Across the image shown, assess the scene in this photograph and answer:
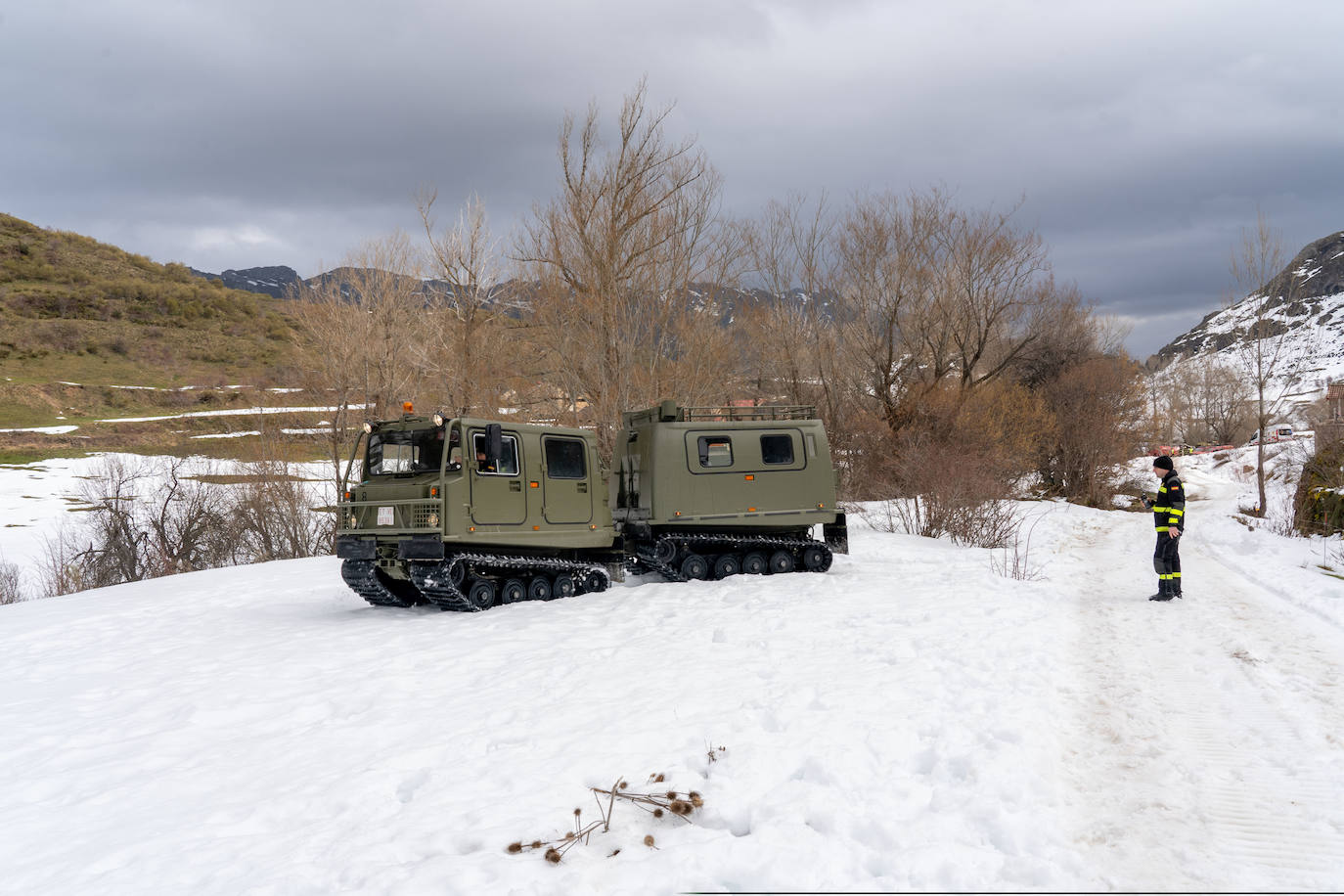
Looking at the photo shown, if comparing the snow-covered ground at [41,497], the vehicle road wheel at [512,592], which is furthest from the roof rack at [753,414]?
the snow-covered ground at [41,497]

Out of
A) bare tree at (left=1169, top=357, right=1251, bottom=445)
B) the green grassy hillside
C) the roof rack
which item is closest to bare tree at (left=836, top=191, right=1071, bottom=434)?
the roof rack

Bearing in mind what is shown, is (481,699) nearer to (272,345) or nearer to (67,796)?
(67,796)

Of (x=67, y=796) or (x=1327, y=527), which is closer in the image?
(x=67, y=796)

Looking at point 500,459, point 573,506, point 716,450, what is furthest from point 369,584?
point 716,450

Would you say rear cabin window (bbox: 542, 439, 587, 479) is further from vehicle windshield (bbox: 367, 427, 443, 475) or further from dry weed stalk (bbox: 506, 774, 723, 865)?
dry weed stalk (bbox: 506, 774, 723, 865)

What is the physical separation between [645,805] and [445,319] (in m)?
22.7

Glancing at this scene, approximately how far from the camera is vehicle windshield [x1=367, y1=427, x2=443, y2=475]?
10.0 metres

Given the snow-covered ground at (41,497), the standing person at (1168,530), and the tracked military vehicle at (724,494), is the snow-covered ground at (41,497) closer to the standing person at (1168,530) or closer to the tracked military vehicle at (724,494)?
the tracked military vehicle at (724,494)

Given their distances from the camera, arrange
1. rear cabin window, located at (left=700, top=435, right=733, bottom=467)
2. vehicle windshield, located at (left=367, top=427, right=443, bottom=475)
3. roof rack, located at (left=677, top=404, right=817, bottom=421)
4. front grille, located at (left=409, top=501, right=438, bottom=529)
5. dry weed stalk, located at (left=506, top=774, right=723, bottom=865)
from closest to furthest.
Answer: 1. dry weed stalk, located at (left=506, top=774, right=723, bottom=865)
2. front grille, located at (left=409, top=501, right=438, bottom=529)
3. vehicle windshield, located at (left=367, top=427, right=443, bottom=475)
4. rear cabin window, located at (left=700, top=435, right=733, bottom=467)
5. roof rack, located at (left=677, top=404, right=817, bottom=421)

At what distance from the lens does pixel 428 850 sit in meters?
3.79

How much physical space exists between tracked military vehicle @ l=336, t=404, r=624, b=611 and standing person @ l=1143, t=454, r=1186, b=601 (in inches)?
301

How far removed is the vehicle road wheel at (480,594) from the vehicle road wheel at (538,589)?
64 cm

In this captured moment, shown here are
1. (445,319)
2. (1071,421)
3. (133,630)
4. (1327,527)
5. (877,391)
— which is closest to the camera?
(133,630)

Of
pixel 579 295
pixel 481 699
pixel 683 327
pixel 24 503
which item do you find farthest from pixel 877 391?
pixel 24 503
